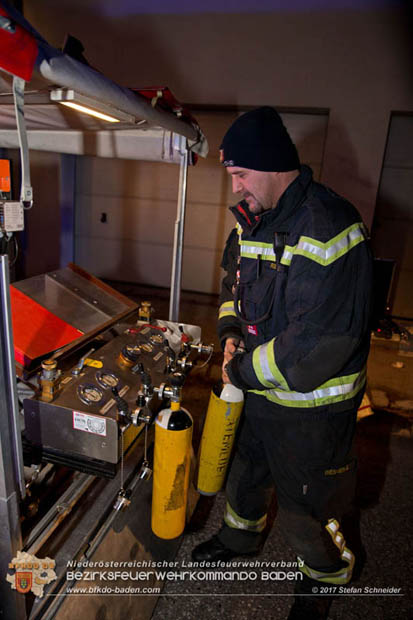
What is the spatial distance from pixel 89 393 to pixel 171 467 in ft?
1.46

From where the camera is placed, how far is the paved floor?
1.88 m

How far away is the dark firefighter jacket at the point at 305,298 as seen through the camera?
54.8 inches

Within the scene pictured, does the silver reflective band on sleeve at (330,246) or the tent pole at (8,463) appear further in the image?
the silver reflective band on sleeve at (330,246)

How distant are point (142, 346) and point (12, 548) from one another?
945mm

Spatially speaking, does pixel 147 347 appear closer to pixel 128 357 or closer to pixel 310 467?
pixel 128 357

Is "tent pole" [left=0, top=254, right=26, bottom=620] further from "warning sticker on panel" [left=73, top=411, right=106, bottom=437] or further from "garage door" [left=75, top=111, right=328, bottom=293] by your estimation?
"garage door" [left=75, top=111, right=328, bottom=293]

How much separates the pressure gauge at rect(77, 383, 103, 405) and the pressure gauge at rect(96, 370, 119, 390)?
0.04 m

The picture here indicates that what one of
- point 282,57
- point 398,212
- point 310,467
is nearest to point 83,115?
point 310,467

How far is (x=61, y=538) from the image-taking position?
5.14 feet

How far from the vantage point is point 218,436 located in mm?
1858

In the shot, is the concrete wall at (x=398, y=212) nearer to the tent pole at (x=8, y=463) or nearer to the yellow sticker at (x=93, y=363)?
the yellow sticker at (x=93, y=363)

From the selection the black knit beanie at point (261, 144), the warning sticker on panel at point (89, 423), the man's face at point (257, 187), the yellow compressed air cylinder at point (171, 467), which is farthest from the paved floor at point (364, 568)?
the black knit beanie at point (261, 144)


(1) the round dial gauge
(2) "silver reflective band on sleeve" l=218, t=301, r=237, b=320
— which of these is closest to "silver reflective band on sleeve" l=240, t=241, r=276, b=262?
(2) "silver reflective band on sleeve" l=218, t=301, r=237, b=320

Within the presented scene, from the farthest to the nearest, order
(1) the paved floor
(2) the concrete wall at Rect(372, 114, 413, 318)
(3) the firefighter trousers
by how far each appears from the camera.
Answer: (2) the concrete wall at Rect(372, 114, 413, 318) < (1) the paved floor < (3) the firefighter trousers
